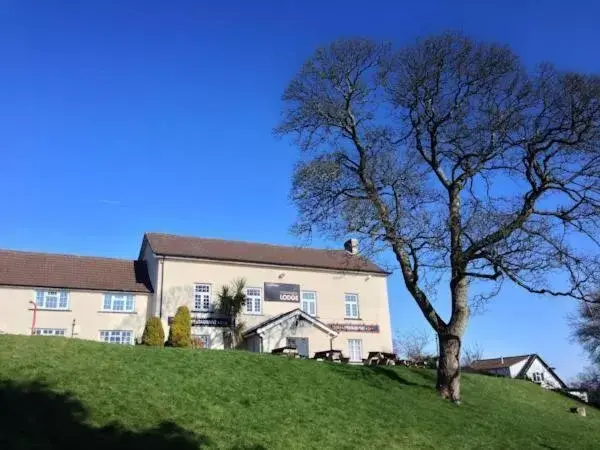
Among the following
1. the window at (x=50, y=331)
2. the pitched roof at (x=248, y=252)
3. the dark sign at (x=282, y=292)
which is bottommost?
the window at (x=50, y=331)

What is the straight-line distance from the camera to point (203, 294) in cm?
3691

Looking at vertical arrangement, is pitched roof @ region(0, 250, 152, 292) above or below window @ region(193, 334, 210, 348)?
above

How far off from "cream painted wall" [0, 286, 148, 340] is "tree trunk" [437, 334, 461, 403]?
19.8 metres

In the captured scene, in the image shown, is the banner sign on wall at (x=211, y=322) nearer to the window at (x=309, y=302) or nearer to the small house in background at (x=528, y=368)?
the window at (x=309, y=302)

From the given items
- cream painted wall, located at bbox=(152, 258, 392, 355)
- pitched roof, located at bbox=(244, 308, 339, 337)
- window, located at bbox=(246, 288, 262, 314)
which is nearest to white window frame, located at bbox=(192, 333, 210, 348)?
cream painted wall, located at bbox=(152, 258, 392, 355)

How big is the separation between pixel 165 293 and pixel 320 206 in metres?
15.9

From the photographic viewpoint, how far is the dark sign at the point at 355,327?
39.5m

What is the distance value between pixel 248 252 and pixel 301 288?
4.45 meters

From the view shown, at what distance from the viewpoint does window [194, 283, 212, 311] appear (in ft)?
120

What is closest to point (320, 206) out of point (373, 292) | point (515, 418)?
point (515, 418)

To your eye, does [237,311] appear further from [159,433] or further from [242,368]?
[159,433]

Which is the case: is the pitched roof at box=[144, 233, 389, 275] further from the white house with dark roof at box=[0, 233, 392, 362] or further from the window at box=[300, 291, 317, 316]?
the window at box=[300, 291, 317, 316]

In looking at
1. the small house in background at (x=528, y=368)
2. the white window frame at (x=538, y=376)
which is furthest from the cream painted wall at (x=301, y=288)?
the white window frame at (x=538, y=376)

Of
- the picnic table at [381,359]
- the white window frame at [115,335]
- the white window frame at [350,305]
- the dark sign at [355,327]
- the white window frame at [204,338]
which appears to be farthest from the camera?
the white window frame at [350,305]
